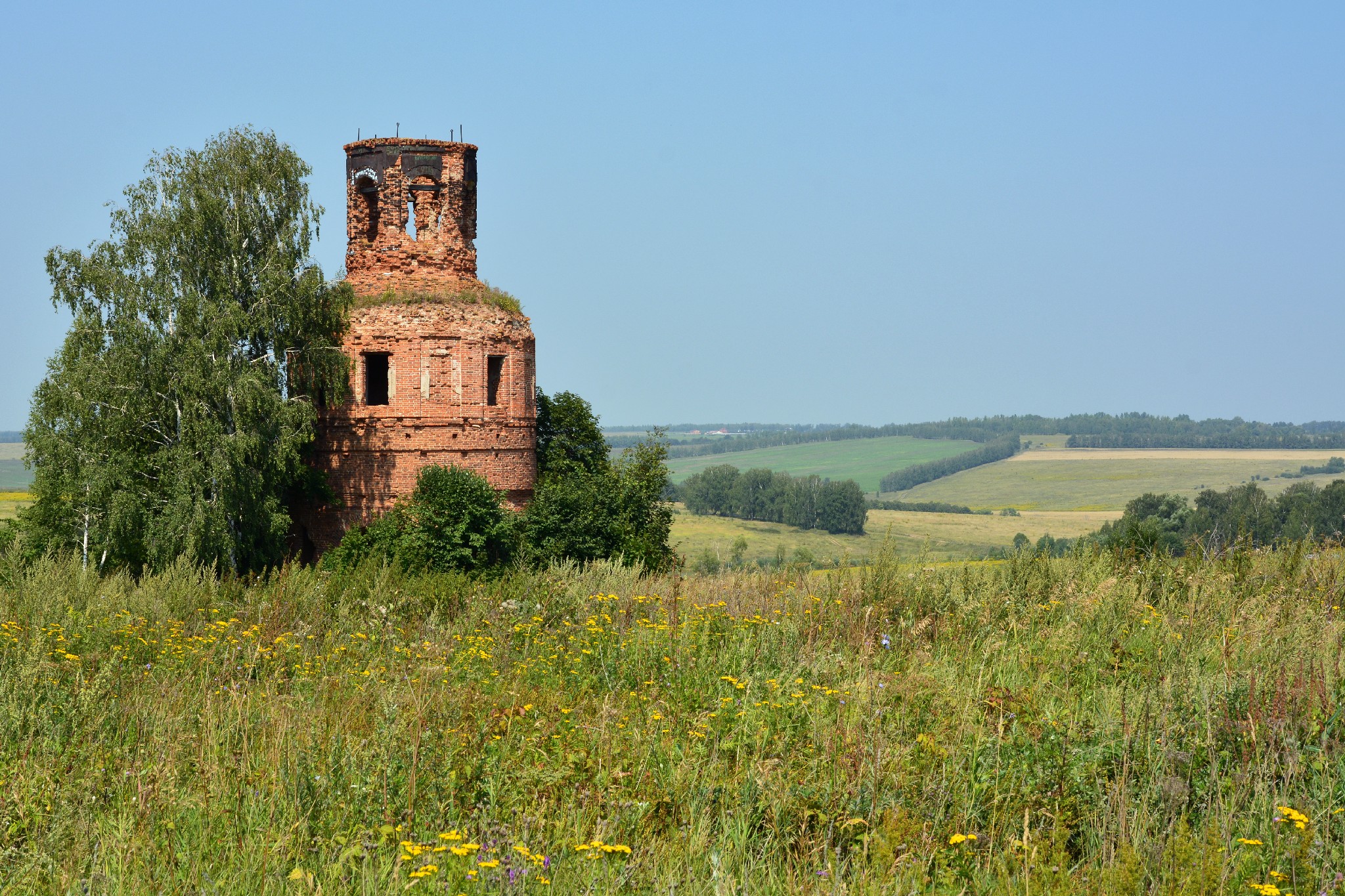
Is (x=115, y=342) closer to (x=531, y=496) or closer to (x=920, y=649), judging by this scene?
(x=531, y=496)

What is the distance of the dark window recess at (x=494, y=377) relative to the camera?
2647 centimetres

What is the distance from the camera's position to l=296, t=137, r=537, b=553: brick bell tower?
25.6 meters

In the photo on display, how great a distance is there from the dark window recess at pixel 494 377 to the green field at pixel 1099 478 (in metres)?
91.8

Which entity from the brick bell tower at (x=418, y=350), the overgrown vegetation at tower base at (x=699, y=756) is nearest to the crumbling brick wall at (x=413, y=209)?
the brick bell tower at (x=418, y=350)

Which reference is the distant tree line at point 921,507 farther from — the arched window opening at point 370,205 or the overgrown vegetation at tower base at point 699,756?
the overgrown vegetation at tower base at point 699,756

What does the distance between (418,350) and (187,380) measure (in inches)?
199

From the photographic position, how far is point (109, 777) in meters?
4.89

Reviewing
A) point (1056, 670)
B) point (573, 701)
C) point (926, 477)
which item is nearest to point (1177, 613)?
point (1056, 670)

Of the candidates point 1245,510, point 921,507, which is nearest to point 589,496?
point 1245,510

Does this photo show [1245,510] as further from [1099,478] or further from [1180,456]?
[1180,456]

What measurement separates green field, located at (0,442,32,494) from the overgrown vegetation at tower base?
98.3 meters

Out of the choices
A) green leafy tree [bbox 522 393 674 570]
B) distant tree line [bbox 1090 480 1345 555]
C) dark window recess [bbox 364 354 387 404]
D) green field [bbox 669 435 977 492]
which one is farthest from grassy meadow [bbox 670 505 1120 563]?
green field [bbox 669 435 977 492]

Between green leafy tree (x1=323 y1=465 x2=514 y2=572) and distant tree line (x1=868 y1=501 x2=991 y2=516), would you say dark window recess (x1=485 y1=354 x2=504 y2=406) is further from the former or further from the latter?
distant tree line (x1=868 y1=501 x2=991 y2=516)

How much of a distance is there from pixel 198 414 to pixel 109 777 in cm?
1960
